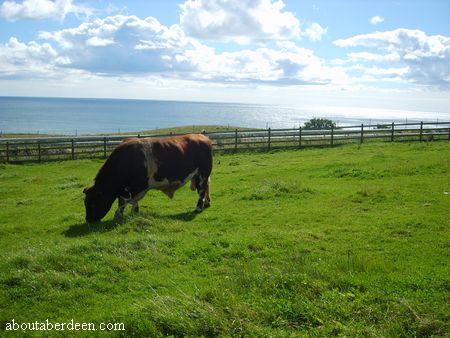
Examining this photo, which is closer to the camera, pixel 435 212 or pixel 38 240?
pixel 38 240

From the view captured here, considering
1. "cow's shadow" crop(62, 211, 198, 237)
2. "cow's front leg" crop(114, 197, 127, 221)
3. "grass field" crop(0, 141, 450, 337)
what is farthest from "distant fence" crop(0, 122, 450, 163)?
"cow's shadow" crop(62, 211, 198, 237)

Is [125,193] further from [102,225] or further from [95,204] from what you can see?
[102,225]

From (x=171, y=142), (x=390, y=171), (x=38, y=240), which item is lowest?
(x=38, y=240)

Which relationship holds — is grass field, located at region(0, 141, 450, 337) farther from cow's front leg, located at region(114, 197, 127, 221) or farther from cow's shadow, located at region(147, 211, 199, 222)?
cow's front leg, located at region(114, 197, 127, 221)

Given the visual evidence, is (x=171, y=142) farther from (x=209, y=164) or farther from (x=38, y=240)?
(x=38, y=240)

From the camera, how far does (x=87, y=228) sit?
9.79 metres

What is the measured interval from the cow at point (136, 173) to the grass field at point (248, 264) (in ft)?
2.01

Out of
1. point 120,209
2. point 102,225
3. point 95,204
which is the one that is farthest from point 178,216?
point 95,204

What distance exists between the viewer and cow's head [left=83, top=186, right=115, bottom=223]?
10336 mm

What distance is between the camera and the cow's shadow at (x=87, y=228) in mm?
9375

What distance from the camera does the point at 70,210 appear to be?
12430 millimetres

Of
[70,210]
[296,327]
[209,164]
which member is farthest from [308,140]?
[296,327]

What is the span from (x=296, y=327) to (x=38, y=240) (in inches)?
248

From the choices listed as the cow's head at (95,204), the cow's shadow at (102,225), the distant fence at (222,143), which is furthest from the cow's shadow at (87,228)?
the distant fence at (222,143)
